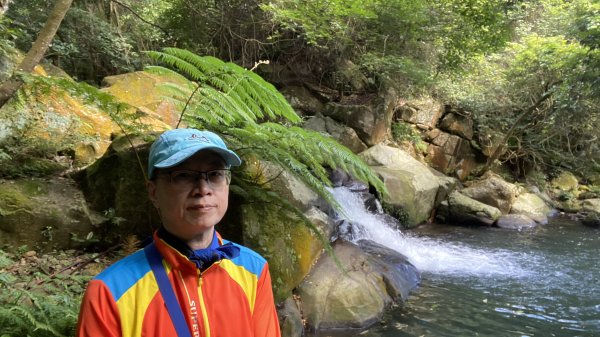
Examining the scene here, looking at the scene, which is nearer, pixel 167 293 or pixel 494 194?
pixel 167 293

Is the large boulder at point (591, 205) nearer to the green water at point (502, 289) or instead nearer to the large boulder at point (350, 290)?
the green water at point (502, 289)

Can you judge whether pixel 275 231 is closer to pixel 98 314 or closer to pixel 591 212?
pixel 98 314

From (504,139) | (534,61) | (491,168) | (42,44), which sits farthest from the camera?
(491,168)

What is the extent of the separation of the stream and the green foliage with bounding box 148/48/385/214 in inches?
24.6

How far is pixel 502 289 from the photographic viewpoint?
650cm

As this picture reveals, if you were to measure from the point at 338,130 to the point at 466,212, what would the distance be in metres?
4.20

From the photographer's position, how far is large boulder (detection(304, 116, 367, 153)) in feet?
37.7

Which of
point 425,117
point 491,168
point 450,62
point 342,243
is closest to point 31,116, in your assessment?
point 342,243

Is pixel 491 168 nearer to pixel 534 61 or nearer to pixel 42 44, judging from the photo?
pixel 534 61

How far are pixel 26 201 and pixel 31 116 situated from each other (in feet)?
4.16

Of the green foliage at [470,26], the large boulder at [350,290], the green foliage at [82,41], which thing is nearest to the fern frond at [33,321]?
the large boulder at [350,290]

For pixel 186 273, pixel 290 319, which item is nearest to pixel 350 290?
pixel 290 319

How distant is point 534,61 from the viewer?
1334 centimetres

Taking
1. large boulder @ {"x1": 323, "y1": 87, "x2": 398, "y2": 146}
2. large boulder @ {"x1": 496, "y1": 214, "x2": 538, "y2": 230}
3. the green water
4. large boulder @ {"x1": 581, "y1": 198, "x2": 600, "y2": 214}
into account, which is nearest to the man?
the green water
